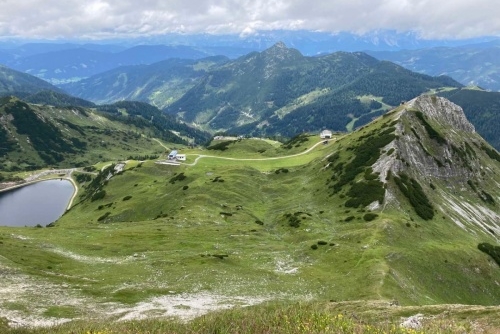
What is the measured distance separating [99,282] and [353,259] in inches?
1694

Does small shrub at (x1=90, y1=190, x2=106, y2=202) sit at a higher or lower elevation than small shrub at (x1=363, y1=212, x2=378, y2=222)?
lower

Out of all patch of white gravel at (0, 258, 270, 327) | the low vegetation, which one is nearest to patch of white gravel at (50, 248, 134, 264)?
patch of white gravel at (0, 258, 270, 327)

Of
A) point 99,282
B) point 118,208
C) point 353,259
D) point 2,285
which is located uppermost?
point 2,285

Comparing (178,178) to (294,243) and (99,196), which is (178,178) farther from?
(294,243)

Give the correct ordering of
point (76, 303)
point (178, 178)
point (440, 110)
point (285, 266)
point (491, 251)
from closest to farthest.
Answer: point (76, 303) < point (285, 266) < point (491, 251) < point (178, 178) < point (440, 110)

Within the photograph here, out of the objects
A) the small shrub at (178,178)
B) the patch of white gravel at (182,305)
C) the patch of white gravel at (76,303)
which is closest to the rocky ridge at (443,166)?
the patch of white gravel at (182,305)

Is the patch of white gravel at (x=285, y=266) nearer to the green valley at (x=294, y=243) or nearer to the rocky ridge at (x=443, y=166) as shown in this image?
the green valley at (x=294, y=243)

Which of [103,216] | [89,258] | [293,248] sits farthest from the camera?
[103,216]

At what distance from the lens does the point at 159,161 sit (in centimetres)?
18325

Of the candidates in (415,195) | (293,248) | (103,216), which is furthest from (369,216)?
(103,216)

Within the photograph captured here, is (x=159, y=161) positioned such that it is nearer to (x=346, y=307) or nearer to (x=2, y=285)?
(x=2, y=285)

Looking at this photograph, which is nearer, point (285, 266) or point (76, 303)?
point (76, 303)

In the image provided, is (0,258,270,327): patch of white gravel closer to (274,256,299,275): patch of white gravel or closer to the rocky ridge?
(274,256,299,275): patch of white gravel

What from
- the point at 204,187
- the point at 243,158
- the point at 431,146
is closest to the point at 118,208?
the point at 204,187
